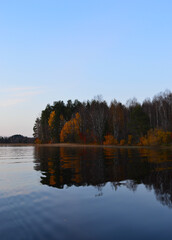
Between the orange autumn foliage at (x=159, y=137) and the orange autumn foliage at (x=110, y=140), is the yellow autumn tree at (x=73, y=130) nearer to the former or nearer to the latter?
the orange autumn foliage at (x=110, y=140)

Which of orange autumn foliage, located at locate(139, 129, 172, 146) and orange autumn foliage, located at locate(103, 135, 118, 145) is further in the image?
orange autumn foliage, located at locate(103, 135, 118, 145)

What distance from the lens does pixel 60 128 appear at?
96.4 m

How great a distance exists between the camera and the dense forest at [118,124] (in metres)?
57.5

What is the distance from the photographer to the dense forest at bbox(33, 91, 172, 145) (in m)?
57.5

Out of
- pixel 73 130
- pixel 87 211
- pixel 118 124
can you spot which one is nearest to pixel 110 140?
pixel 118 124

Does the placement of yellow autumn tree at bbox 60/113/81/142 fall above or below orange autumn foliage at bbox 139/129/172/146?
above

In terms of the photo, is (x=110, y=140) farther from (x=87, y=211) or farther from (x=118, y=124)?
(x=87, y=211)

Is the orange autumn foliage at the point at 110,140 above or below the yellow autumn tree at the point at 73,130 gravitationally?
below

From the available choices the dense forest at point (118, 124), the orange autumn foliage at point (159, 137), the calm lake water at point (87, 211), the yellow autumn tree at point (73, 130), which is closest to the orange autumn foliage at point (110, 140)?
the dense forest at point (118, 124)

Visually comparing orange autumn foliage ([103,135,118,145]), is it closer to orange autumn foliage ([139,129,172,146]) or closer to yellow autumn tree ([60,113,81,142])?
orange autumn foliage ([139,129,172,146])

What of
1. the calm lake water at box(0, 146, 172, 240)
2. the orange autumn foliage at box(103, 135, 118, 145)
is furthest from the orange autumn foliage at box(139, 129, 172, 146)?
the calm lake water at box(0, 146, 172, 240)

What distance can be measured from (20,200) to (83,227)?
142 inches

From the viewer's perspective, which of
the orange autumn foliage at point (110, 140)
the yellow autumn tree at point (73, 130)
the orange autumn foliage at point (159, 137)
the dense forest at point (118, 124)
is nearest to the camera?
the orange autumn foliage at point (159, 137)

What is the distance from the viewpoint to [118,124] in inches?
2719
